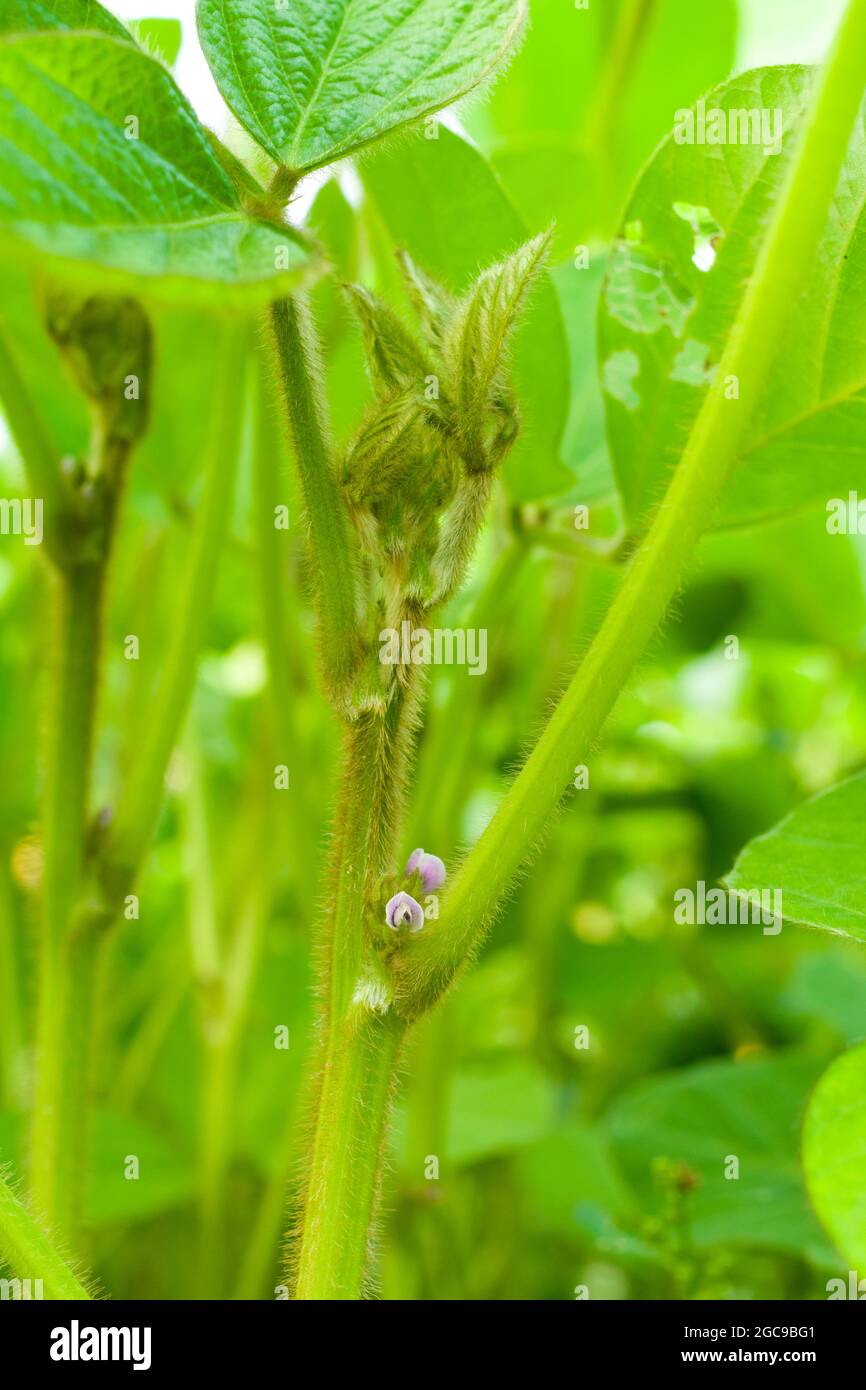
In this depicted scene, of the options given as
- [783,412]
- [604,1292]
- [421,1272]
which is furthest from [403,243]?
[604,1292]

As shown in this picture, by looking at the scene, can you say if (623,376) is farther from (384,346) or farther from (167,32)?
(167,32)

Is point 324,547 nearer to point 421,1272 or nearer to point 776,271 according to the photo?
point 776,271

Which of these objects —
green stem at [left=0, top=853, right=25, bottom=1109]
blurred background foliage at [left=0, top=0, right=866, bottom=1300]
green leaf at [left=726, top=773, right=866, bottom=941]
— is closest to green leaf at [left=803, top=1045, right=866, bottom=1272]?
→ green leaf at [left=726, top=773, right=866, bottom=941]

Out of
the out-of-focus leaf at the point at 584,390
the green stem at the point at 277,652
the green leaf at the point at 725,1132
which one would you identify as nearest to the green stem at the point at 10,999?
the green stem at the point at 277,652

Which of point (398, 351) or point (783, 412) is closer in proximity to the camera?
point (398, 351)

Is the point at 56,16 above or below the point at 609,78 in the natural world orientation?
below

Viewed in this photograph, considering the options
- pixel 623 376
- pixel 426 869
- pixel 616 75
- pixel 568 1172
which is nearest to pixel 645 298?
pixel 623 376
